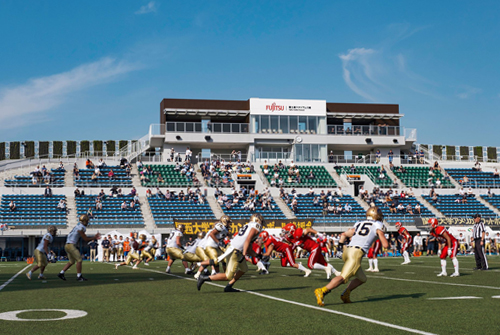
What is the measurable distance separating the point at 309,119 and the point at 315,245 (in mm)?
39090

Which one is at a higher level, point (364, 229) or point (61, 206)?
point (61, 206)

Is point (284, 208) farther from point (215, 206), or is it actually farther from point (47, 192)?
point (47, 192)

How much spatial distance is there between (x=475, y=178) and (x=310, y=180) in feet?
55.7

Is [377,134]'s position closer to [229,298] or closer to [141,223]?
[141,223]

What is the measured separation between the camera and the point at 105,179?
44125mm

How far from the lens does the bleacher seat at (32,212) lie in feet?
118

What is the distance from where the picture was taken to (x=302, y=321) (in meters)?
7.32

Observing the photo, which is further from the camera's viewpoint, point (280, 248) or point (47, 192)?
point (47, 192)

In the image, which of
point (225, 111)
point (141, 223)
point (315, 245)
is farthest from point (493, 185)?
point (315, 245)

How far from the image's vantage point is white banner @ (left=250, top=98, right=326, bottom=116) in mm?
52906

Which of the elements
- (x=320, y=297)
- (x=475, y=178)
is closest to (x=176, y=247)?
(x=320, y=297)

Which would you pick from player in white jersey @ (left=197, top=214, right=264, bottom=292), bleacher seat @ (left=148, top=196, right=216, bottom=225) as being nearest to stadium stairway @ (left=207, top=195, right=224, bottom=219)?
bleacher seat @ (left=148, top=196, right=216, bottom=225)

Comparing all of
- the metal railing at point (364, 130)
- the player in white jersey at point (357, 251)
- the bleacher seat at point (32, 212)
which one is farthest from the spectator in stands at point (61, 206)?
the player in white jersey at point (357, 251)

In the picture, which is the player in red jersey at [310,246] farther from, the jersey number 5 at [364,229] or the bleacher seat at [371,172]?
the bleacher seat at [371,172]
